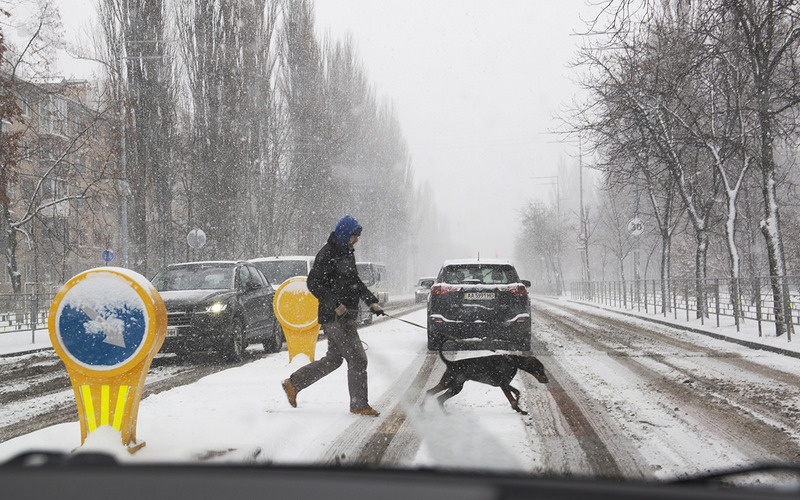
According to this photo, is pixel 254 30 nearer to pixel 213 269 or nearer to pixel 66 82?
pixel 66 82

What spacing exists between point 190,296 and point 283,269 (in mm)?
6179

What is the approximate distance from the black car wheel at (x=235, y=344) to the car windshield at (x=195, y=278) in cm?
96

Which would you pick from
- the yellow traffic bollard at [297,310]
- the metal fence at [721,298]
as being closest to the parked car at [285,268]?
the yellow traffic bollard at [297,310]

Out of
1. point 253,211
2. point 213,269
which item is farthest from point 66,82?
point 253,211

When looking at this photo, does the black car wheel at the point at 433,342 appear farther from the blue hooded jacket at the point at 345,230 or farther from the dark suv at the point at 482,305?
the blue hooded jacket at the point at 345,230

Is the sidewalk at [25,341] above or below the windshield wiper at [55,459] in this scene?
below

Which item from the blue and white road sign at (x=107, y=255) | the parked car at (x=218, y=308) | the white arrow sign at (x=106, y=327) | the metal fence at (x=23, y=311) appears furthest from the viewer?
the blue and white road sign at (x=107, y=255)

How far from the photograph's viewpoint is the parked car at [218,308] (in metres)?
10.5

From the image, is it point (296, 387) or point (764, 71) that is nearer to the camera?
point (296, 387)

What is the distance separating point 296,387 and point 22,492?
16.2 feet

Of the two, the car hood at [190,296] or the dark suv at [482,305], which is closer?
the car hood at [190,296]

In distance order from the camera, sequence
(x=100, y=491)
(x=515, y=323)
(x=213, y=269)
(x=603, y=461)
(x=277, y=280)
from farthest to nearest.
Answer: (x=277, y=280) < (x=213, y=269) < (x=515, y=323) < (x=603, y=461) < (x=100, y=491)

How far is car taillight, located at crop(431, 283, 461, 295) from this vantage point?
1147 cm

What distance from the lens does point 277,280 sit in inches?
664
